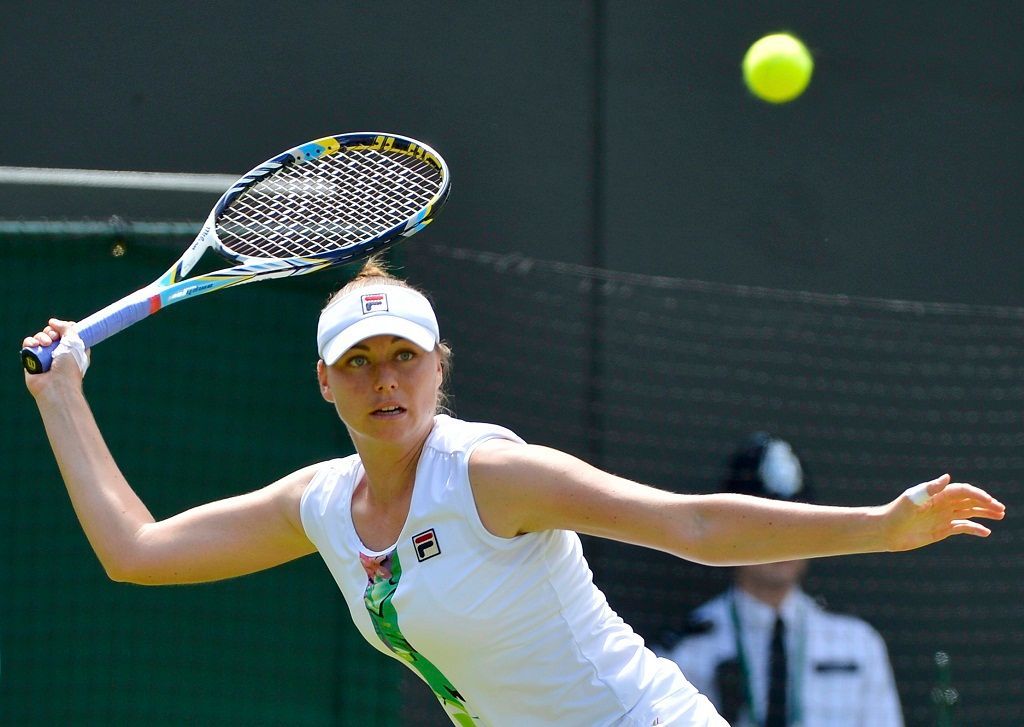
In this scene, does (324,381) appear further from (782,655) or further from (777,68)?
(777,68)

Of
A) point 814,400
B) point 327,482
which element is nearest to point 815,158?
point 814,400

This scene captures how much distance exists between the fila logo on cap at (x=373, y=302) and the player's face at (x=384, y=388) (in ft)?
0.20

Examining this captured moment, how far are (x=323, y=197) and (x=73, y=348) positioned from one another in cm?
94

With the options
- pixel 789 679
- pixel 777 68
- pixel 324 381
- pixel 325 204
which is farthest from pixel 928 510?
pixel 777 68

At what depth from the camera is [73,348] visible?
9.21 feet

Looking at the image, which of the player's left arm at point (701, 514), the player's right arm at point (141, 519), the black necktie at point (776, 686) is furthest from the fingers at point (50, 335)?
the black necktie at point (776, 686)

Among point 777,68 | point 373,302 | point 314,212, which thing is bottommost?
point 373,302

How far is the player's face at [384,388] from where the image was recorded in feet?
8.45

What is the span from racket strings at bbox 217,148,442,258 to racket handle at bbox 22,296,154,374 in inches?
14.5

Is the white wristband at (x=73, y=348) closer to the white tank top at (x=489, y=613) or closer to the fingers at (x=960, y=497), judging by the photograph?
the white tank top at (x=489, y=613)

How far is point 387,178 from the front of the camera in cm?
345

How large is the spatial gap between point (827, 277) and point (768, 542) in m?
3.34

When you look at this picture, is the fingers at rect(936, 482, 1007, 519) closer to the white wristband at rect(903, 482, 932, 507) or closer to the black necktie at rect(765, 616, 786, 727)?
the white wristband at rect(903, 482, 932, 507)

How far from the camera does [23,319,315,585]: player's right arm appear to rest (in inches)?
109
